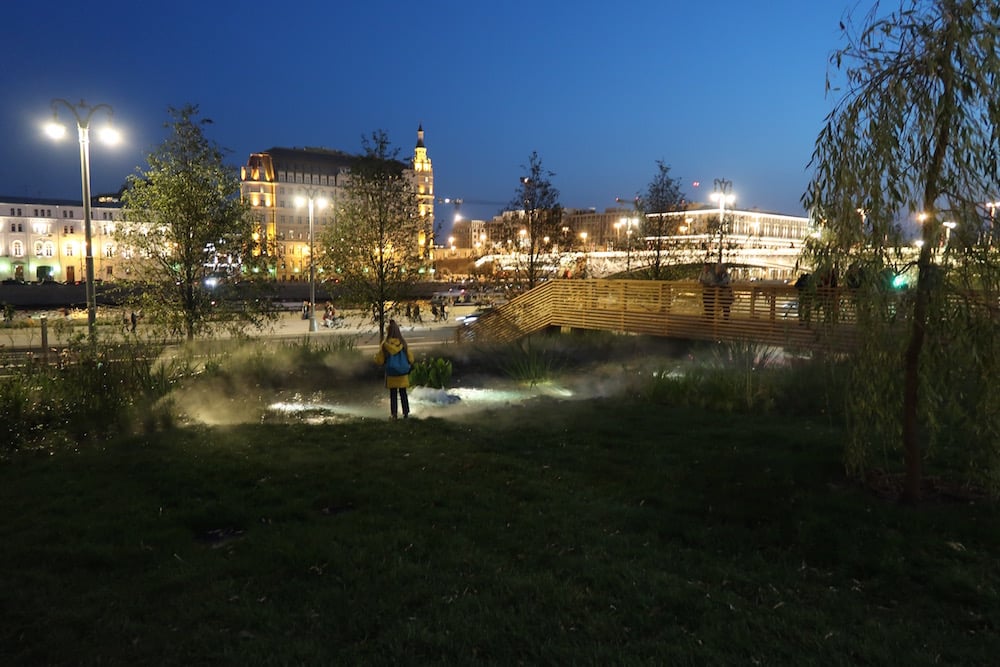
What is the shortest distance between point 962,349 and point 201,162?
16.1 m

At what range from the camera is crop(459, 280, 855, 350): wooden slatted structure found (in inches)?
611

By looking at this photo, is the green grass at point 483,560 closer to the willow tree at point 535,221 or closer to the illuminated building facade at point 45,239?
the willow tree at point 535,221

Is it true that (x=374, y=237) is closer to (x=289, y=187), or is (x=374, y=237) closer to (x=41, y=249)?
(x=41, y=249)

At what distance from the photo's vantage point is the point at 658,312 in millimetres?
18250

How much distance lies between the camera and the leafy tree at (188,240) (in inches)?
627

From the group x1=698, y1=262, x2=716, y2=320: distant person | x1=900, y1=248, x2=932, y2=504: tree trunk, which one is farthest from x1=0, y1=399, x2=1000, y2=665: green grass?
x1=698, y1=262, x2=716, y2=320: distant person

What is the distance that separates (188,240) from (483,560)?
1396 cm

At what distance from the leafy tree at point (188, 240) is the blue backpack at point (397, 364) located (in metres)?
7.51

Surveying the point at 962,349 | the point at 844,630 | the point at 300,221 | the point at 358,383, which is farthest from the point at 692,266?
the point at 300,221

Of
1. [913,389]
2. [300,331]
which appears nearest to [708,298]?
[913,389]

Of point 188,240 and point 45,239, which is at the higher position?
point 45,239

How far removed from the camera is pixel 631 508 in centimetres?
622

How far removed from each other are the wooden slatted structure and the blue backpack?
23.6 feet

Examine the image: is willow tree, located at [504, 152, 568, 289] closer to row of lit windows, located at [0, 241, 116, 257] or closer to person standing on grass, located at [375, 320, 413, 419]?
person standing on grass, located at [375, 320, 413, 419]
